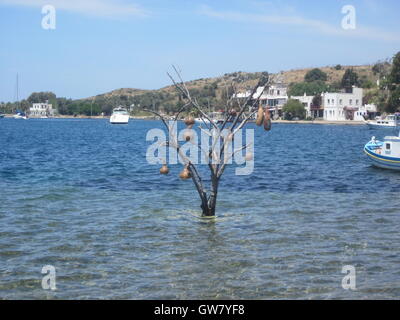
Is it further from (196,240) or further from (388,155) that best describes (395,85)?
(196,240)

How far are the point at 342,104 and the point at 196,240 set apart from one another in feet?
455

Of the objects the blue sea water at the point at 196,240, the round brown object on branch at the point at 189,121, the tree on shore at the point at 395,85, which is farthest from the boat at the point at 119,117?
the round brown object on branch at the point at 189,121

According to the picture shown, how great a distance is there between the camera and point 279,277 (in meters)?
11.8

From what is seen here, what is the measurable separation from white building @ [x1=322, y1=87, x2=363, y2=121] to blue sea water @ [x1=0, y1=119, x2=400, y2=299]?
122466mm

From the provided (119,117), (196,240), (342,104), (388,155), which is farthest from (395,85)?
(196,240)

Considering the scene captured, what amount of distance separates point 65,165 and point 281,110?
12873 centimetres

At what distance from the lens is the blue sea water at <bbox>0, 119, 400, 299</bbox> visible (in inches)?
443

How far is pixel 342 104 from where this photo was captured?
148m

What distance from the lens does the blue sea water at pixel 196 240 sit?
443 inches

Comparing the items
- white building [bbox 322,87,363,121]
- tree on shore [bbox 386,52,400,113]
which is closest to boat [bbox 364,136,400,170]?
tree on shore [bbox 386,52,400,113]

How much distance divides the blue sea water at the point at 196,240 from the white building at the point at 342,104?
122m
